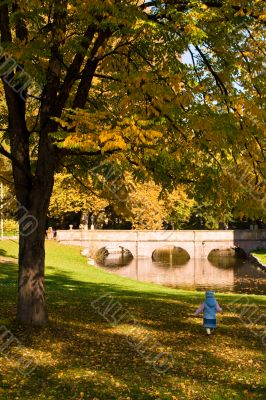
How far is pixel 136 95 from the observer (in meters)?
8.66

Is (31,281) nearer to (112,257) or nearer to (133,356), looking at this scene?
(133,356)

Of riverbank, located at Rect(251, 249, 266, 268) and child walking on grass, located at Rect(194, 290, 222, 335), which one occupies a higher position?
riverbank, located at Rect(251, 249, 266, 268)

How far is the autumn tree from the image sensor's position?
26.7 feet

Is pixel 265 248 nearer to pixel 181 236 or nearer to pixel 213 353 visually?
pixel 181 236

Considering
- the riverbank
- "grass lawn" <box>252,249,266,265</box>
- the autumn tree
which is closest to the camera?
the autumn tree

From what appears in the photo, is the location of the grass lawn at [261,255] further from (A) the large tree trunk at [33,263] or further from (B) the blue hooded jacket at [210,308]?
(A) the large tree trunk at [33,263]

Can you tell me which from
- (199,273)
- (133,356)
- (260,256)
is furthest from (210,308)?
(260,256)

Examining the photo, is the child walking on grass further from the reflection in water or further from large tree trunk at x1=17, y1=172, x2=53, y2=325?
the reflection in water

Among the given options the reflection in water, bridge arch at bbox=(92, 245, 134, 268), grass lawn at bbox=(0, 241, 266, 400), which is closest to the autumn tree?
grass lawn at bbox=(0, 241, 266, 400)

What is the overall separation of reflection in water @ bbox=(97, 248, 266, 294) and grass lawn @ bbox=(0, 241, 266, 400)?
845 inches

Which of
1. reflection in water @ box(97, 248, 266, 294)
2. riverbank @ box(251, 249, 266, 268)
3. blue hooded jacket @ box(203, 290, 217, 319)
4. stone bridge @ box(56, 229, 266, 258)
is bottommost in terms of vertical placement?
reflection in water @ box(97, 248, 266, 294)

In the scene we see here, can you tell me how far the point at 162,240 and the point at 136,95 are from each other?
47.9 m

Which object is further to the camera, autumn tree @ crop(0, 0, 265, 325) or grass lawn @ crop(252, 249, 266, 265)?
grass lawn @ crop(252, 249, 266, 265)

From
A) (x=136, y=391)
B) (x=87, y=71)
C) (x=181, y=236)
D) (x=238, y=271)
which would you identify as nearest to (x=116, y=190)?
(x=87, y=71)
